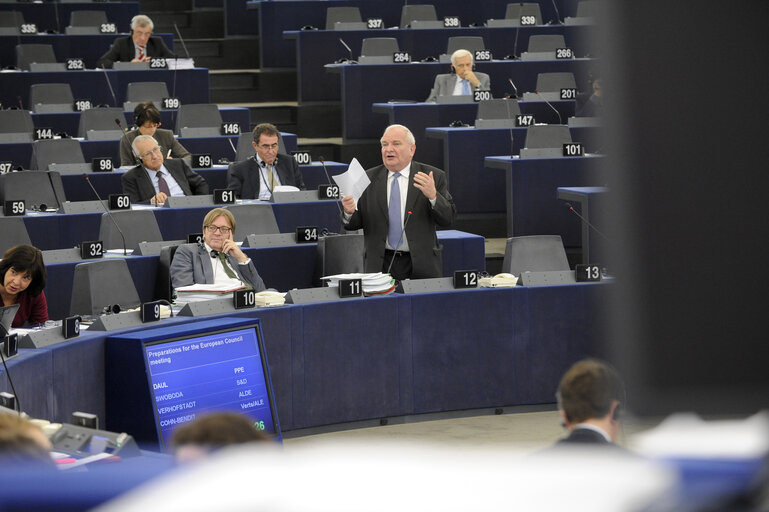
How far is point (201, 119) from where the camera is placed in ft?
31.3

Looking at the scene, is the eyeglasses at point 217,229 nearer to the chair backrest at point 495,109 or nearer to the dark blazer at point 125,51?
the chair backrest at point 495,109

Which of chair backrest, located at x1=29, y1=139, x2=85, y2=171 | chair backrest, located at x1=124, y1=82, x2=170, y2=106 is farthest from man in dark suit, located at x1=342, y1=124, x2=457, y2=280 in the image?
chair backrest, located at x1=124, y1=82, x2=170, y2=106

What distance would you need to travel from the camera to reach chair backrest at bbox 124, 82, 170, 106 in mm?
10016

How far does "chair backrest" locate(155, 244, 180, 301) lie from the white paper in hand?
97cm

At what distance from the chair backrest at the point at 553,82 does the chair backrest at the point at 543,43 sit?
0.76m

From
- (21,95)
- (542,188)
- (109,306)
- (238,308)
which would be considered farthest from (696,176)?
(21,95)

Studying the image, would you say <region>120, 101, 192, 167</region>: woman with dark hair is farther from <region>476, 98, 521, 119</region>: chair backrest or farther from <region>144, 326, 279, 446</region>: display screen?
<region>144, 326, 279, 446</region>: display screen

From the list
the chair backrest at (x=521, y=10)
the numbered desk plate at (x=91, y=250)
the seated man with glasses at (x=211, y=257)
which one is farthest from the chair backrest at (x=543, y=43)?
the numbered desk plate at (x=91, y=250)

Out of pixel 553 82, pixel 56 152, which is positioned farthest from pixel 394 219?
pixel 553 82

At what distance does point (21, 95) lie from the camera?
33.8 ft

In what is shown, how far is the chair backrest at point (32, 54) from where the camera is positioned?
35.1ft

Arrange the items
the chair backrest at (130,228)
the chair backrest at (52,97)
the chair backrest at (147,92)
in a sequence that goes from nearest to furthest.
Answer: the chair backrest at (130,228) < the chair backrest at (52,97) < the chair backrest at (147,92)

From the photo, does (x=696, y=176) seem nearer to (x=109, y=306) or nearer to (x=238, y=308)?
(x=238, y=308)

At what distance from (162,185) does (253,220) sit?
109 cm
